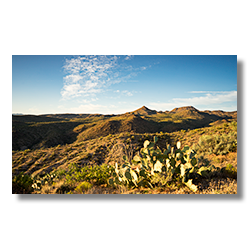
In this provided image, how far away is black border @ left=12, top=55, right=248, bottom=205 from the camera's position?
2285 mm

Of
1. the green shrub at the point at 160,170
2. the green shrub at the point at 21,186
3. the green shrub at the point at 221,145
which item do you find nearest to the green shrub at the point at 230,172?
the green shrub at the point at 160,170

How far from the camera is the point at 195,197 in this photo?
2.24m

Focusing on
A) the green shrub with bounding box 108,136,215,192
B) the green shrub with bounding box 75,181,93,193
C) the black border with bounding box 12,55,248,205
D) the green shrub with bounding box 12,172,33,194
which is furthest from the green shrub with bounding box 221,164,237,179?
the green shrub with bounding box 12,172,33,194

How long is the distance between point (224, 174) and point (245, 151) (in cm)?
57

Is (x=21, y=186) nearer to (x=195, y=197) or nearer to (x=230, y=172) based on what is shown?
(x=195, y=197)

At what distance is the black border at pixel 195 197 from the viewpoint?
2.29 meters

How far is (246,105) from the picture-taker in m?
2.46

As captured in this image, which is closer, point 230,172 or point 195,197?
point 195,197

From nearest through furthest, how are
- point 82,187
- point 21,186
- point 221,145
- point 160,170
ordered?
point 160,170
point 82,187
point 21,186
point 221,145

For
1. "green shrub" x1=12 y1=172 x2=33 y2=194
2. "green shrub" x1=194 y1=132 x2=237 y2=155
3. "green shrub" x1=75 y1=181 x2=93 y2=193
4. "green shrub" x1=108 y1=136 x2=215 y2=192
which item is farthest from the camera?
"green shrub" x1=194 y1=132 x2=237 y2=155

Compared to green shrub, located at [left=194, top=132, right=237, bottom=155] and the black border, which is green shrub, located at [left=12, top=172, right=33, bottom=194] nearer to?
the black border

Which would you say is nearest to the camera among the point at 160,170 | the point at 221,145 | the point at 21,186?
the point at 160,170

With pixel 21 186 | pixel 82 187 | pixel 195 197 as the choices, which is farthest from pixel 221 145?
pixel 21 186
